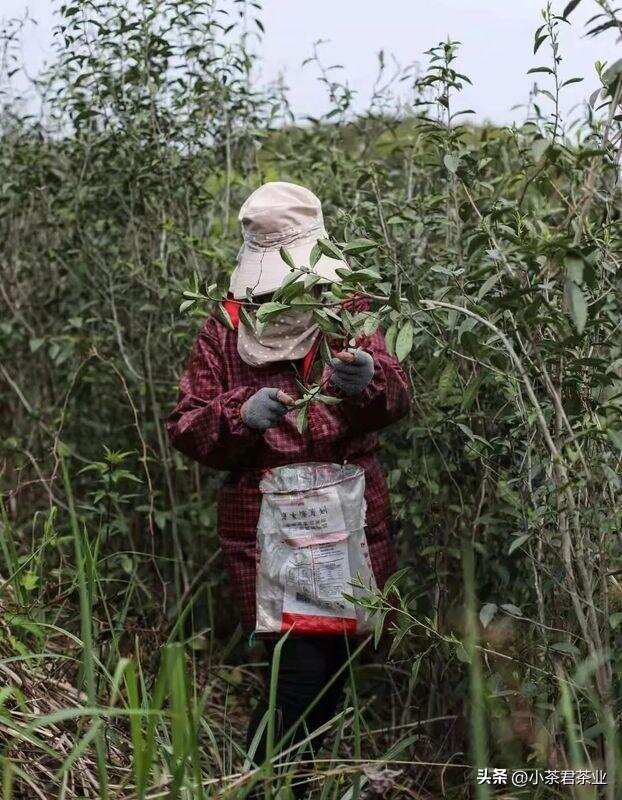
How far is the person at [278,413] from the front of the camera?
258 cm

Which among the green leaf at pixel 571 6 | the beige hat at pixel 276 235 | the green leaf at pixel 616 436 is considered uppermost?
the green leaf at pixel 571 6

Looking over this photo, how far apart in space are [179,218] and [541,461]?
2.14 meters

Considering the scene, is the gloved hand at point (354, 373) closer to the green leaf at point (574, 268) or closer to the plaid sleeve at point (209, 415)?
the plaid sleeve at point (209, 415)

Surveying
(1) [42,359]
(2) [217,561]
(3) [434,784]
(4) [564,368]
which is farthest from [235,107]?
(3) [434,784]

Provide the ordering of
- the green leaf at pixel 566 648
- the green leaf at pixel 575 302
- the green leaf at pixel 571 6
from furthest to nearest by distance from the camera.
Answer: the green leaf at pixel 566 648, the green leaf at pixel 571 6, the green leaf at pixel 575 302

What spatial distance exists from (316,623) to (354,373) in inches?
25.3

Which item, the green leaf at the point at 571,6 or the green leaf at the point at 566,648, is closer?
the green leaf at the point at 571,6

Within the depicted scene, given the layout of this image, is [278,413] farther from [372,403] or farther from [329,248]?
[329,248]

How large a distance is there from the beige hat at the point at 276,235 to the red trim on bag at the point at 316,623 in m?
0.81

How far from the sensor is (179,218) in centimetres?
392

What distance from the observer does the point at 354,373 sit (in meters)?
2.46

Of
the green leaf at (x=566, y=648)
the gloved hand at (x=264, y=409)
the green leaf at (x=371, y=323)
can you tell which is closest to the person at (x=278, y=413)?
the gloved hand at (x=264, y=409)

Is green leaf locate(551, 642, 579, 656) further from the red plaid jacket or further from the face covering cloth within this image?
the face covering cloth

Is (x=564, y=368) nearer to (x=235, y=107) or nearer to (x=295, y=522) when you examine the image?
(x=295, y=522)
